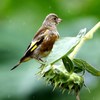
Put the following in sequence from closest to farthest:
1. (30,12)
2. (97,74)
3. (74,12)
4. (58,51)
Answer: (58,51), (97,74), (74,12), (30,12)

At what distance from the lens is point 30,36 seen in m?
3.11

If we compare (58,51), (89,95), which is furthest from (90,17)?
(58,51)

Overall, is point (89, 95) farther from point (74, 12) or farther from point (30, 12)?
point (30, 12)

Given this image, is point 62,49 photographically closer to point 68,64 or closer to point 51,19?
point 68,64

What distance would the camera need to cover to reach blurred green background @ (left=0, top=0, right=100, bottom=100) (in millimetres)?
2545

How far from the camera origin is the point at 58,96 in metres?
2.67

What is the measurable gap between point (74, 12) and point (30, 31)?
1.77ft

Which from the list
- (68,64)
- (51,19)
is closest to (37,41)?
Answer: (51,19)

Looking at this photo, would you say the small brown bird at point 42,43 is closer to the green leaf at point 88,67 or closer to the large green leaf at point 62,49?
the green leaf at point 88,67

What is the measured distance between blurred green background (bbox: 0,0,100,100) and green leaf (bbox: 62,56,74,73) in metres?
0.58

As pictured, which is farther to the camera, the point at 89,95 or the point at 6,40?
the point at 6,40

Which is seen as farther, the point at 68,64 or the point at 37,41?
the point at 37,41

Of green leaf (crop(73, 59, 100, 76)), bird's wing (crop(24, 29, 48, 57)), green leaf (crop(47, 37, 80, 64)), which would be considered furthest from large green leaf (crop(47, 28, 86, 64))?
bird's wing (crop(24, 29, 48, 57))

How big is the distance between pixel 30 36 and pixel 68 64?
129 centimetres
